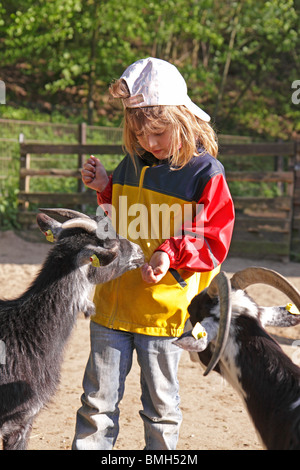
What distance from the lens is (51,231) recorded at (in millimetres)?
3301

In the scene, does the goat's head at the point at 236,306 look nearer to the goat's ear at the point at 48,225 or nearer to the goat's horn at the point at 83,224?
the goat's horn at the point at 83,224

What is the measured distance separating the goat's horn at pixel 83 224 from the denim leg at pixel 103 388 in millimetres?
571

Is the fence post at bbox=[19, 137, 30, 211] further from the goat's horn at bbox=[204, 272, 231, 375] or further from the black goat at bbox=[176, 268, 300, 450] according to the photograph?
the goat's horn at bbox=[204, 272, 231, 375]

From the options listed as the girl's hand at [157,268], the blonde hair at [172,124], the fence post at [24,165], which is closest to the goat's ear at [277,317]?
the girl's hand at [157,268]

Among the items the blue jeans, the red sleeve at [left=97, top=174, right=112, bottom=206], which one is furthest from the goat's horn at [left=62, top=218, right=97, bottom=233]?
the blue jeans

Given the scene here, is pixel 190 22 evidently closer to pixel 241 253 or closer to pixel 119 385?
pixel 241 253

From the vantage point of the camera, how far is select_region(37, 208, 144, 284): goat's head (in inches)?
121

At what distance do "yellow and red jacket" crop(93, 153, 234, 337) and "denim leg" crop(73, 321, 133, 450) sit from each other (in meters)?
0.09

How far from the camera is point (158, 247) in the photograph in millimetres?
2838

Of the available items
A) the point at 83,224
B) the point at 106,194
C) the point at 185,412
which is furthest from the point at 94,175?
the point at 185,412

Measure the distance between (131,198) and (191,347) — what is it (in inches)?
36.2

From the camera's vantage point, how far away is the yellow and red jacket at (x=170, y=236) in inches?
107

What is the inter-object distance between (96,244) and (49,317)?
48cm

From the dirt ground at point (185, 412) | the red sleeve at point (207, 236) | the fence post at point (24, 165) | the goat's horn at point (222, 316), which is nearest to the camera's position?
the goat's horn at point (222, 316)
